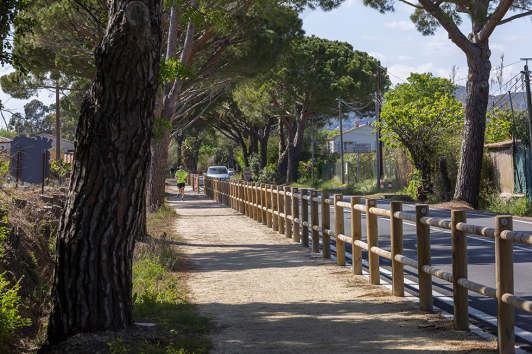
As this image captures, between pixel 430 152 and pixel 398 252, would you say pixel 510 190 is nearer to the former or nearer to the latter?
pixel 430 152

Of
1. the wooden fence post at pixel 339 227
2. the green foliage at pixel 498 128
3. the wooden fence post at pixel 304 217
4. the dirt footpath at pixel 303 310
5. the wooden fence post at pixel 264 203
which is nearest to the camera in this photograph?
the dirt footpath at pixel 303 310

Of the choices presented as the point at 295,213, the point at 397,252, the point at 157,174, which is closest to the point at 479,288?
the point at 397,252

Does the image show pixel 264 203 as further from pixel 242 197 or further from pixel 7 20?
pixel 7 20

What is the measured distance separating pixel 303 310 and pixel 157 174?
42.6 feet

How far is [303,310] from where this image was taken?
646 cm

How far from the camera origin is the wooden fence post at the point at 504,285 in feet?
14.7

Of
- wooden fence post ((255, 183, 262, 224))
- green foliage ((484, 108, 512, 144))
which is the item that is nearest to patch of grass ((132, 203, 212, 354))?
wooden fence post ((255, 183, 262, 224))

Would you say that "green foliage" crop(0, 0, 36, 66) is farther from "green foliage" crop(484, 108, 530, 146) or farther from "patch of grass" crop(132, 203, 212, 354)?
"green foliage" crop(484, 108, 530, 146)

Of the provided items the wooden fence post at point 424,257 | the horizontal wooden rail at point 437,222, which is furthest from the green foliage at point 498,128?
the horizontal wooden rail at point 437,222

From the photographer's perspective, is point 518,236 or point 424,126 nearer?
point 518,236

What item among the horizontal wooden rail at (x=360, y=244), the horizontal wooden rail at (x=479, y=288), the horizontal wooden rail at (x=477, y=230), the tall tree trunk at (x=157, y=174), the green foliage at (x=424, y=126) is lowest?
the horizontal wooden rail at (x=479, y=288)

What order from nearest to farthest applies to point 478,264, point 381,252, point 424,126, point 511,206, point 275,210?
point 381,252 → point 478,264 → point 275,210 → point 511,206 → point 424,126

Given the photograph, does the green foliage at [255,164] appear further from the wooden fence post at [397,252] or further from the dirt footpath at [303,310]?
the wooden fence post at [397,252]

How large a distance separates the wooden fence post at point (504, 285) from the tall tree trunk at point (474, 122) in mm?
17146
